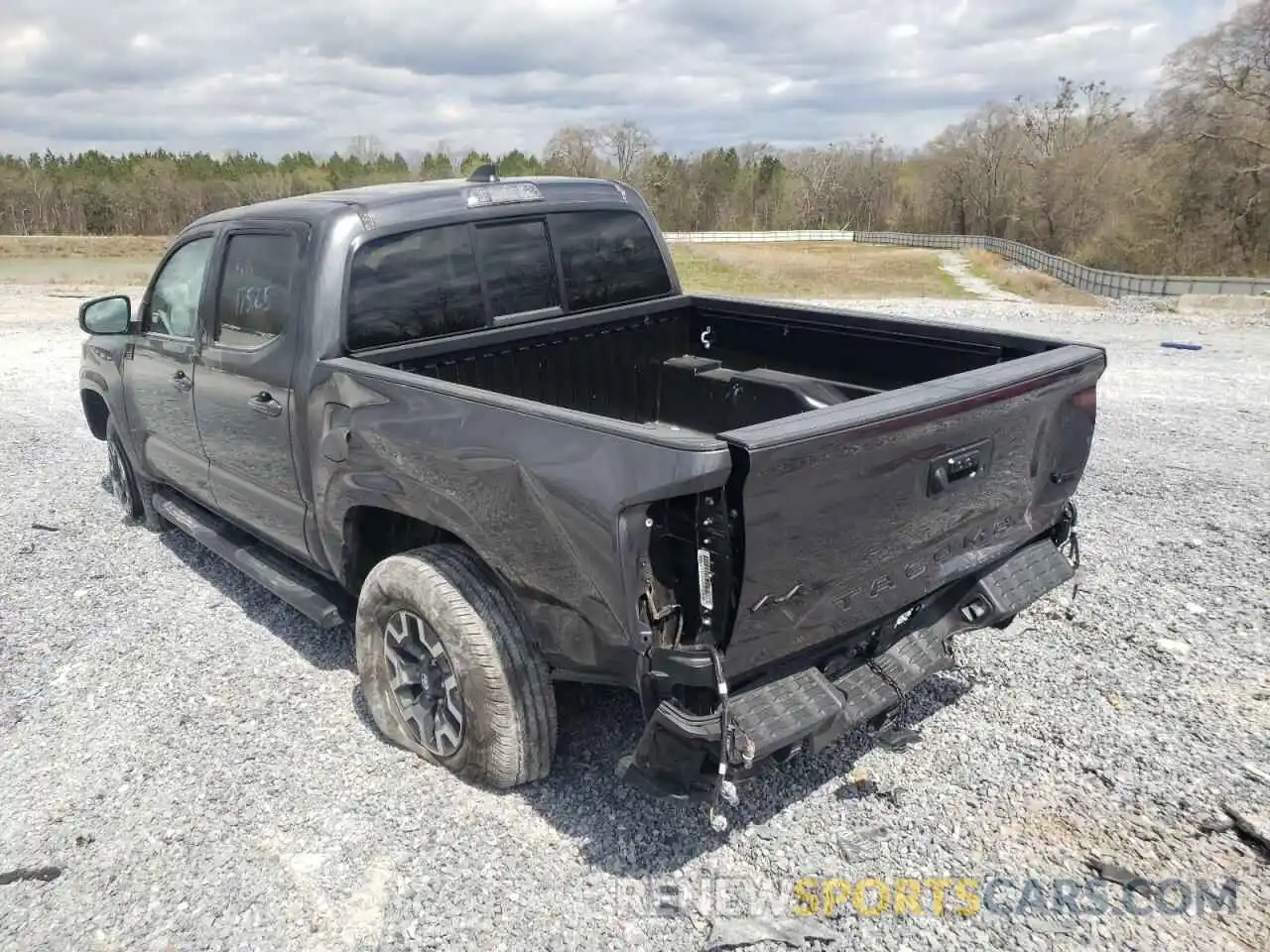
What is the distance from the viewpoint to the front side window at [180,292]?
4449 mm

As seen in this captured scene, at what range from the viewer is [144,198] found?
67.4 meters

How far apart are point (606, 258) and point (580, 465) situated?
234cm

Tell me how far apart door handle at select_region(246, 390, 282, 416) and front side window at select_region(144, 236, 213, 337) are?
0.80m

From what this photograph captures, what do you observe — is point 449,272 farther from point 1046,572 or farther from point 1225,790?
point 1225,790

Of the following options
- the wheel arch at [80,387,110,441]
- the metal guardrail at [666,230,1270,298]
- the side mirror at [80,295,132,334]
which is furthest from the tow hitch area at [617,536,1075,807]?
the metal guardrail at [666,230,1270,298]

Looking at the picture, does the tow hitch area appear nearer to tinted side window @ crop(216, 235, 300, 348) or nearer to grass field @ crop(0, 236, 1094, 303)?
tinted side window @ crop(216, 235, 300, 348)

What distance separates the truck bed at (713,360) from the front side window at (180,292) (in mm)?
1419

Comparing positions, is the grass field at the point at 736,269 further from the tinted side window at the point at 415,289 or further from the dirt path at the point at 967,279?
the tinted side window at the point at 415,289

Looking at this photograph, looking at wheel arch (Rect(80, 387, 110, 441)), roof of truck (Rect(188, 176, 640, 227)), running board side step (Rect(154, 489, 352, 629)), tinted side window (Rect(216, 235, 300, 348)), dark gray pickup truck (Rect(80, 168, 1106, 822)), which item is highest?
roof of truck (Rect(188, 176, 640, 227))

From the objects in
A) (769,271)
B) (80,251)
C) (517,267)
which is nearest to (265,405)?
(517,267)

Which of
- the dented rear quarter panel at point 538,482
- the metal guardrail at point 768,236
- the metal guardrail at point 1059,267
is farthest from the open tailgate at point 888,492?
the metal guardrail at point 768,236

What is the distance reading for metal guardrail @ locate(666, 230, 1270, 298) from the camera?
2206 centimetres

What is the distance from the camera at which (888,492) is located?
2660mm

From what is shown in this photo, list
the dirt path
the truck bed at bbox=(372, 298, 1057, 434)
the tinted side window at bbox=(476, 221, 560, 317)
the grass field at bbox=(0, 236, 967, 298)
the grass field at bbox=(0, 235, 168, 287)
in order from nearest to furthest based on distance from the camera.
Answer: the truck bed at bbox=(372, 298, 1057, 434) → the tinted side window at bbox=(476, 221, 560, 317) → the dirt path → the grass field at bbox=(0, 236, 967, 298) → the grass field at bbox=(0, 235, 168, 287)
